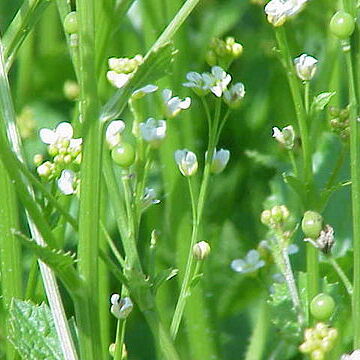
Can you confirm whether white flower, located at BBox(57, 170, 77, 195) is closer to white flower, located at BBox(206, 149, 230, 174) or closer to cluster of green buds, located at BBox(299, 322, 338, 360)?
white flower, located at BBox(206, 149, 230, 174)

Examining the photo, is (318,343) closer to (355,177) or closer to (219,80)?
(355,177)

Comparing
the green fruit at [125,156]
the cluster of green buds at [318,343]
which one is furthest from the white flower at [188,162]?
the cluster of green buds at [318,343]

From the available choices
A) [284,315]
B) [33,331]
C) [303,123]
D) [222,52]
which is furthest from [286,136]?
[33,331]

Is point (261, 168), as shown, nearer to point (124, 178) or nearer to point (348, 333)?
point (348, 333)

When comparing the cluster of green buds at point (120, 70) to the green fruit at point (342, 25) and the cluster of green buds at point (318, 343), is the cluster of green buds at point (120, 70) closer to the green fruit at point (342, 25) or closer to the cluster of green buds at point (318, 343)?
the green fruit at point (342, 25)

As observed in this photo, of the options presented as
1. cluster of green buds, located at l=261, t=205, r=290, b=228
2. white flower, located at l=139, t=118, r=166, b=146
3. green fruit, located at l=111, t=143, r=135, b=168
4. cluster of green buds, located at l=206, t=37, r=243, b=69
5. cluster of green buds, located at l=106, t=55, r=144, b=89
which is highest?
cluster of green buds, located at l=106, t=55, r=144, b=89

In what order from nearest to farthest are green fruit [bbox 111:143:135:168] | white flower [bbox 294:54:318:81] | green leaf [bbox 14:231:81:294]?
green leaf [bbox 14:231:81:294] < green fruit [bbox 111:143:135:168] < white flower [bbox 294:54:318:81]

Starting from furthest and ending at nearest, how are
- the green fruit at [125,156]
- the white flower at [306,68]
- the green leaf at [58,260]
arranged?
the white flower at [306,68], the green fruit at [125,156], the green leaf at [58,260]

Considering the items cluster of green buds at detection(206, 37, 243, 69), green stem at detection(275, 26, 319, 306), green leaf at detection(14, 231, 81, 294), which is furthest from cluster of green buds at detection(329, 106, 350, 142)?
green leaf at detection(14, 231, 81, 294)
